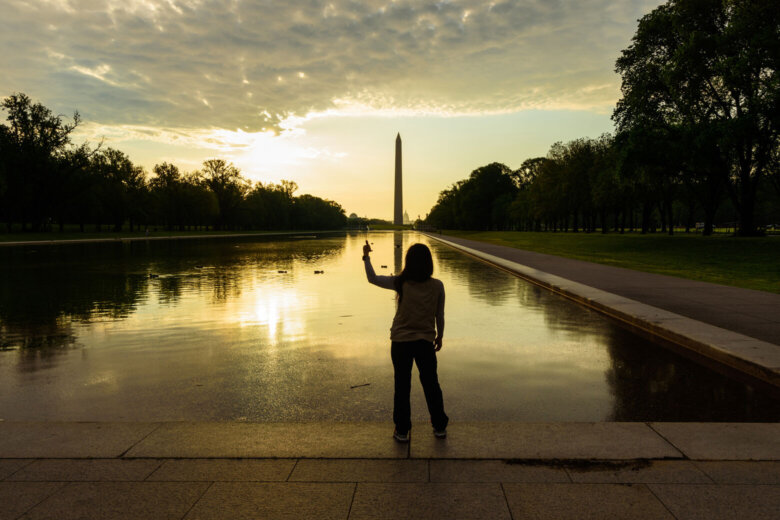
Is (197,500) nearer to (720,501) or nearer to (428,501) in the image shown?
(428,501)

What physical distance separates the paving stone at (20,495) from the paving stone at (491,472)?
8.97ft

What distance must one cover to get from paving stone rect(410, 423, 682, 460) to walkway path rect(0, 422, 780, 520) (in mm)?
17

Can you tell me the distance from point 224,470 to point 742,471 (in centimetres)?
393

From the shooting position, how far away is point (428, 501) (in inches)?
131

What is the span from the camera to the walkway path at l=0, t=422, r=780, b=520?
3.25 meters

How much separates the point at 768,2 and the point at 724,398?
34.0 metres

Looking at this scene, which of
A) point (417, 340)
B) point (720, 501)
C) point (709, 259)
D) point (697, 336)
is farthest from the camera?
point (709, 259)

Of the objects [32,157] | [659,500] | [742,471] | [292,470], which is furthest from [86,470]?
[32,157]

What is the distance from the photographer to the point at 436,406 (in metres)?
4.38

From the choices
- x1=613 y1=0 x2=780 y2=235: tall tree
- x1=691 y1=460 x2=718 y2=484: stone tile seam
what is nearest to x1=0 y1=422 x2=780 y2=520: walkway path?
x1=691 y1=460 x2=718 y2=484: stone tile seam

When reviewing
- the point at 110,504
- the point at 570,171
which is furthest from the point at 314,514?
the point at 570,171

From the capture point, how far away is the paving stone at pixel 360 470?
3.64m

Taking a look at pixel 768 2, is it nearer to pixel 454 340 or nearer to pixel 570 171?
pixel 454 340

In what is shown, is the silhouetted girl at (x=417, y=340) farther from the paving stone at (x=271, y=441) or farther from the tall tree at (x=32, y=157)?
the tall tree at (x=32, y=157)
